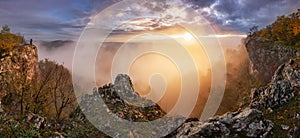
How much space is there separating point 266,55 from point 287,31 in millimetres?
8885

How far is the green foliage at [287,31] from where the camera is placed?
245 ft

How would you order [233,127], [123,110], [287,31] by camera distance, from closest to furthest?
[233,127] < [123,110] < [287,31]

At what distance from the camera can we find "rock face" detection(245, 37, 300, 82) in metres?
73.2

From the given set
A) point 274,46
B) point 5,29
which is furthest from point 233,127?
point 5,29

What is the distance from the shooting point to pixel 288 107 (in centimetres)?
2914

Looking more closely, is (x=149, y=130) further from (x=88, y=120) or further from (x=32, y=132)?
Answer: (x=32, y=132)

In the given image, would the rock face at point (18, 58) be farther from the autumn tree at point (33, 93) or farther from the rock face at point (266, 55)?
the rock face at point (266, 55)

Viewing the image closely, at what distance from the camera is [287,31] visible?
82.1 metres

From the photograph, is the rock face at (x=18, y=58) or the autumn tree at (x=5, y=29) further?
the autumn tree at (x=5, y=29)

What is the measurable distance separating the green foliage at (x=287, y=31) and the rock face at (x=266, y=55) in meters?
2.71

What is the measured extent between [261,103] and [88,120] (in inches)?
712

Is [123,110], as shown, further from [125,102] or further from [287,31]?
[287,31]

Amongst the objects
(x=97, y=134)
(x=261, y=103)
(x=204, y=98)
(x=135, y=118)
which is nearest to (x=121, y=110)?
(x=135, y=118)

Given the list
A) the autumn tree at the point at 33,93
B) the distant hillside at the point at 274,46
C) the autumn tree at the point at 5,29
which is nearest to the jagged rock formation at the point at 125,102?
the autumn tree at the point at 33,93
